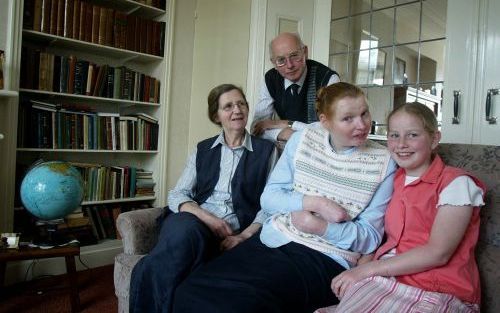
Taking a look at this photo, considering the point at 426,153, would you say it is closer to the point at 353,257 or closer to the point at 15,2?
the point at 353,257

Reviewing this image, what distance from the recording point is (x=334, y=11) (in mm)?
3027

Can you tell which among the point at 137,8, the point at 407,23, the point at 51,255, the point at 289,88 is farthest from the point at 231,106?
the point at 137,8

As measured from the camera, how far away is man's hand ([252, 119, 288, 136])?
1.98 meters

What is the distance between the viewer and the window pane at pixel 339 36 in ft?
9.69

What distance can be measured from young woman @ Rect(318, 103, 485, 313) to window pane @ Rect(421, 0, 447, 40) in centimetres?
147

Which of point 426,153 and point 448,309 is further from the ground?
point 426,153

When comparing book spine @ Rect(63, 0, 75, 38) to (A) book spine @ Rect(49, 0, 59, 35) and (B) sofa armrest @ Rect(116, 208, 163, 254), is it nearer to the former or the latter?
(A) book spine @ Rect(49, 0, 59, 35)

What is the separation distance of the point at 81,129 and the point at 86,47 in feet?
2.04

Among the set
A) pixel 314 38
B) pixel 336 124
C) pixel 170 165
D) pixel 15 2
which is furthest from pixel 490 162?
pixel 15 2

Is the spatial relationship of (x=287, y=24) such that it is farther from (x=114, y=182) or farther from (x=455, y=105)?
(x=114, y=182)

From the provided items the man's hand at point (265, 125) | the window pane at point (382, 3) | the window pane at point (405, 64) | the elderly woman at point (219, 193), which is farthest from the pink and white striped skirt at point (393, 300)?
the window pane at point (382, 3)

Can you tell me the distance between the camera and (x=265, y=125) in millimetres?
2061

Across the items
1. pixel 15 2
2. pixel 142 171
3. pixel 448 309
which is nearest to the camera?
pixel 448 309

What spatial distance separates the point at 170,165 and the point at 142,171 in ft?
0.79
